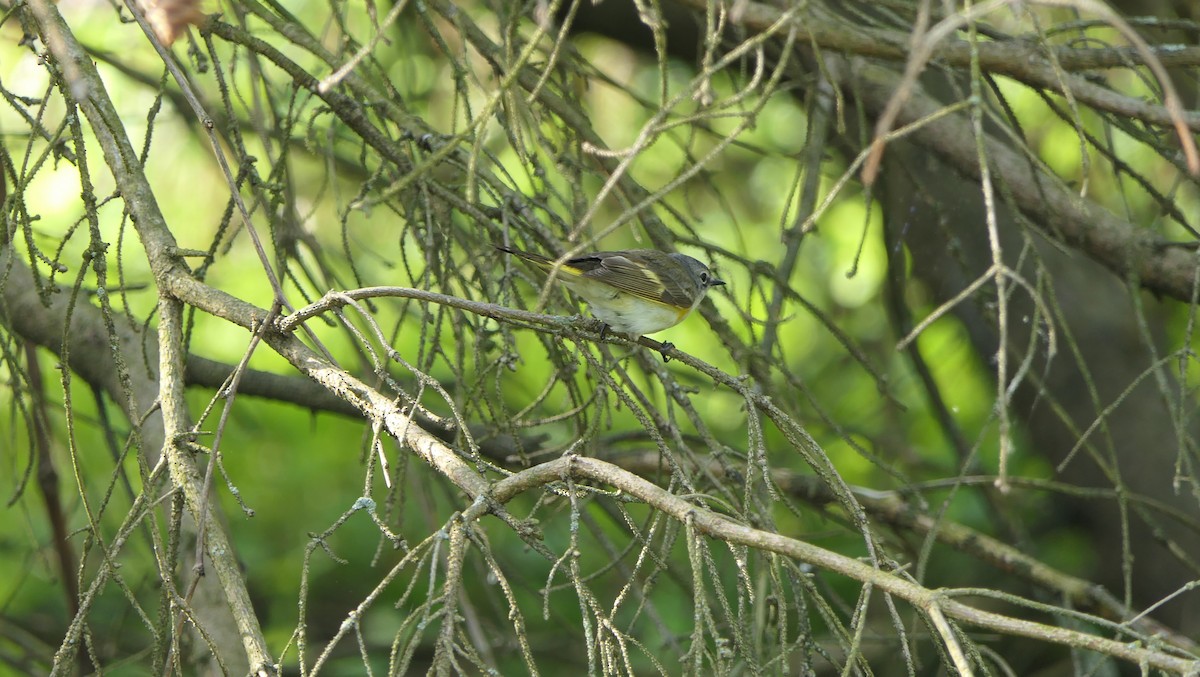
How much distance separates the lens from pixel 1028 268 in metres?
5.34

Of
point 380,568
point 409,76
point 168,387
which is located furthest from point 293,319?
point 380,568

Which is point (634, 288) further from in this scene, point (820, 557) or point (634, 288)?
point (820, 557)

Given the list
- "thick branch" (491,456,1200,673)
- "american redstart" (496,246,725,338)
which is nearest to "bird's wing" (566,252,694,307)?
"american redstart" (496,246,725,338)

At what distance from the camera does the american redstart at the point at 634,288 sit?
3.76 m

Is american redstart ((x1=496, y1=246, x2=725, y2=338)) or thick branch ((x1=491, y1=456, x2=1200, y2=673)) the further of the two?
american redstart ((x1=496, y1=246, x2=725, y2=338))

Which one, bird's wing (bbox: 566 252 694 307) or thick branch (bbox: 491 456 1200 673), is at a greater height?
bird's wing (bbox: 566 252 694 307)

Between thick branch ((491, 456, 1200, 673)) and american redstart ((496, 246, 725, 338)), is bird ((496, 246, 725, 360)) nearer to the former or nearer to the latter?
american redstart ((496, 246, 725, 338))

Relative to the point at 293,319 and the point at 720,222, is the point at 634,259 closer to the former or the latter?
the point at 293,319

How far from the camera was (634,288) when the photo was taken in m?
Answer: 3.85

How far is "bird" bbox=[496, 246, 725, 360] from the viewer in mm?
3760

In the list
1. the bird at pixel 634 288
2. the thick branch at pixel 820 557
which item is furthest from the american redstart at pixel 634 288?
the thick branch at pixel 820 557

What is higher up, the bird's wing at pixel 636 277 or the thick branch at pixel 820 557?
the bird's wing at pixel 636 277

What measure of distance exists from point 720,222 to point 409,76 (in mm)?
2782

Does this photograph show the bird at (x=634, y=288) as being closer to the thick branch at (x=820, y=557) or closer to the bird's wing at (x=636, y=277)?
the bird's wing at (x=636, y=277)
